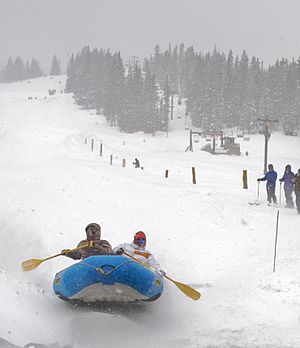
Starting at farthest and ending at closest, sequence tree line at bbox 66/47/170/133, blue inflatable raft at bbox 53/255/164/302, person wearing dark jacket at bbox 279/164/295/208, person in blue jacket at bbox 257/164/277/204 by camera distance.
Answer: tree line at bbox 66/47/170/133, person in blue jacket at bbox 257/164/277/204, person wearing dark jacket at bbox 279/164/295/208, blue inflatable raft at bbox 53/255/164/302

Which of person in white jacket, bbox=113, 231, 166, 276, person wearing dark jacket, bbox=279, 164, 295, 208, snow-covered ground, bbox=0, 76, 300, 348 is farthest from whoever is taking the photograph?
A: person wearing dark jacket, bbox=279, 164, 295, 208

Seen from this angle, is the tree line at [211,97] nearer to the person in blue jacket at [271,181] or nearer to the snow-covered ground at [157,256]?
the snow-covered ground at [157,256]

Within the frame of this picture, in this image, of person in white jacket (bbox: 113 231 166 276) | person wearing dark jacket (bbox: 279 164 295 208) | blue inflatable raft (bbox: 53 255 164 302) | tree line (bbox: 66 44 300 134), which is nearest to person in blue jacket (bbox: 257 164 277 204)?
person wearing dark jacket (bbox: 279 164 295 208)

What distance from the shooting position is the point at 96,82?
10125 centimetres

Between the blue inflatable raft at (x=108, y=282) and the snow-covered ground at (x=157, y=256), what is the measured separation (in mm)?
311

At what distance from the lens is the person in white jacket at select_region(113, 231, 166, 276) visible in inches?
345

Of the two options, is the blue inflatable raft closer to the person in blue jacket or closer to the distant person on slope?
the distant person on slope

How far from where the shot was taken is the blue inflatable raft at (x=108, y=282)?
7312 mm

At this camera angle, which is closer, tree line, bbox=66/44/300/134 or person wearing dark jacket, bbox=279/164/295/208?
person wearing dark jacket, bbox=279/164/295/208

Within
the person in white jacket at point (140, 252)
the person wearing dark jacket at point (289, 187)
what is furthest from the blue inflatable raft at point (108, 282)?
the person wearing dark jacket at point (289, 187)

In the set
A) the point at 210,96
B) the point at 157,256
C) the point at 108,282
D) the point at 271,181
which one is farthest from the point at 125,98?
the point at 108,282

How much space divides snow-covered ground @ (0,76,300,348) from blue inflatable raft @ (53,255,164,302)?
0.31 metres

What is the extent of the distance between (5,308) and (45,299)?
4.25 ft

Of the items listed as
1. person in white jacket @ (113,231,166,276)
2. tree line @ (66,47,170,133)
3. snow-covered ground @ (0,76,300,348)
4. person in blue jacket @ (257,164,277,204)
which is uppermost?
tree line @ (66,47,170,133)
